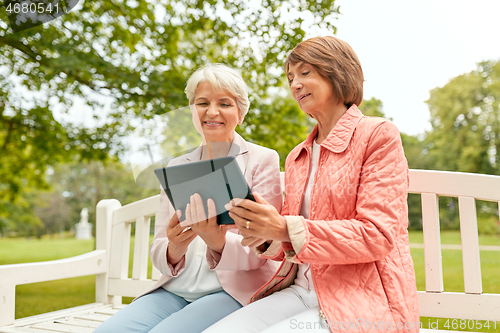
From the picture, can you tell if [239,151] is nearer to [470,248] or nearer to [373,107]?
[470,248]

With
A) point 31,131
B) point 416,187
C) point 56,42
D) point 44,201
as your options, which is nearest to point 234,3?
point 56,42

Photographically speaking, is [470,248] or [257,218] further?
[470,248]

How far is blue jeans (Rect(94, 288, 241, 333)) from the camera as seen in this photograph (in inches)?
59.9

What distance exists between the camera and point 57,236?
1145 inches

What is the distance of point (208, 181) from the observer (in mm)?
1165

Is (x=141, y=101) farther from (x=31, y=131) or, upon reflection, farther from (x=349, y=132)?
(x=349, y=132)

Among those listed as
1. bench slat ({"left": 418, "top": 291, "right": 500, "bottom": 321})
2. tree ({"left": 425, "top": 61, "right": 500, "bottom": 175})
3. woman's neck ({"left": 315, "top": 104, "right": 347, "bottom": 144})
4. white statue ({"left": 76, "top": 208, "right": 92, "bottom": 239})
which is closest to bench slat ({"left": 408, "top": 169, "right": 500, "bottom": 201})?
bench slat ({"left": 418, "top": 291, "right": 500, "bottom": 321})

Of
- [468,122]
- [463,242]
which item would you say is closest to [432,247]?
[463,242]

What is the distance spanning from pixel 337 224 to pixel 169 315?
874 millimetres

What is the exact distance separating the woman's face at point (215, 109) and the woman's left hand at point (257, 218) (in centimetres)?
46

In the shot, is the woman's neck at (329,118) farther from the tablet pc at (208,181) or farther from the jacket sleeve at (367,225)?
the tablet pc at (208,181)

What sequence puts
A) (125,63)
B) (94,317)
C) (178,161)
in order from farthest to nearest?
1. (125,63)
2. (94,317)
3. (178,161)

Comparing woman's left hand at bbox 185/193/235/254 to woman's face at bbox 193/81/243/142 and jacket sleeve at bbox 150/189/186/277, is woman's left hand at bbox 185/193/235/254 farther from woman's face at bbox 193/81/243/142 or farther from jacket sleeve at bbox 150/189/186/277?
woman's face at bbox 193/81/243/142

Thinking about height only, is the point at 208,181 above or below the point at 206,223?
above
